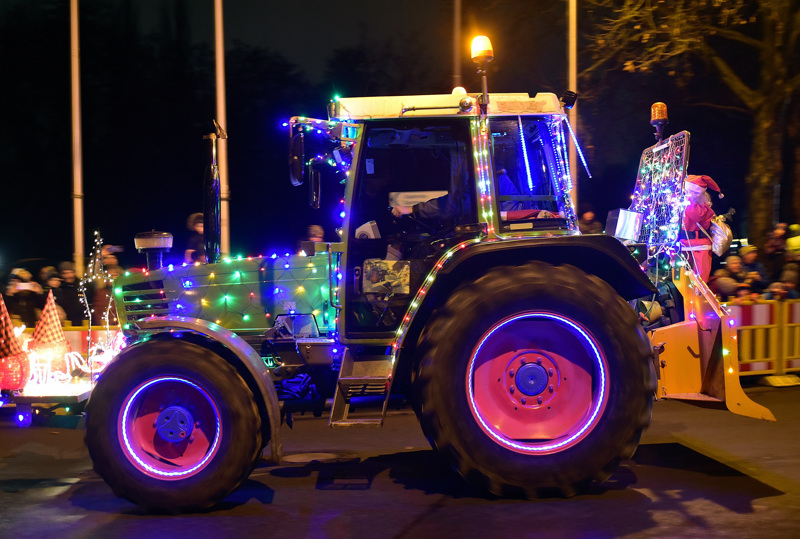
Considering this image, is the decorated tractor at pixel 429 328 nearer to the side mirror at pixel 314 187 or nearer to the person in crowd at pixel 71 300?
the side mirror at pixel 314 187

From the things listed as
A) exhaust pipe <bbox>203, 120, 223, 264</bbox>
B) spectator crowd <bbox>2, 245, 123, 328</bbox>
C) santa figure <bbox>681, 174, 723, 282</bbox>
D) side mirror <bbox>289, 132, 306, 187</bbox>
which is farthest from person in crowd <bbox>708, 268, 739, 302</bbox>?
spectator crowd <bbox>2, 245, 123, 328</bbox>

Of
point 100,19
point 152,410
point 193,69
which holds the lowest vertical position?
point 152,410

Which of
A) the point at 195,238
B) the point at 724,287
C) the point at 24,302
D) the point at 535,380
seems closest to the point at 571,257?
the point at 535,380

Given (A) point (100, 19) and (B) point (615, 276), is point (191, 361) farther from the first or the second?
(A) point (100, 19)

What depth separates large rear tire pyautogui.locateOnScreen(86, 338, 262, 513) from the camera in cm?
487

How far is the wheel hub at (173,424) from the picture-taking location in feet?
16.4

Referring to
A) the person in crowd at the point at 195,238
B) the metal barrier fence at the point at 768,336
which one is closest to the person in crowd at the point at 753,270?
the metal barrier fence at the point at 768,336

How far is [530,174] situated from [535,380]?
1464mm

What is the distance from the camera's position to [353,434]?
7.16 m

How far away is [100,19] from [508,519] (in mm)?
18929

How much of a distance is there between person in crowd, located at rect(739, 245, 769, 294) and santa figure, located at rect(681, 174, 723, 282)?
397cm

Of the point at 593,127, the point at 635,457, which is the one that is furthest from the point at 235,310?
the point at 593,127

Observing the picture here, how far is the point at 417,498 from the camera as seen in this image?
202 inches

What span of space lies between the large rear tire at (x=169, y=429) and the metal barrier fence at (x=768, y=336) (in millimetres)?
6436
